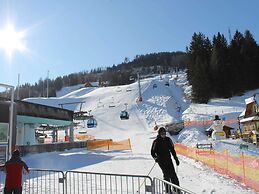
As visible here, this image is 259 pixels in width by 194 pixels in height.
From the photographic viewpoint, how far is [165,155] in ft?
28.2

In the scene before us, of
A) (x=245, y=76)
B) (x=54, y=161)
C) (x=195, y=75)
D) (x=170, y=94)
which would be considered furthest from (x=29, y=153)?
(x=170, y=94)

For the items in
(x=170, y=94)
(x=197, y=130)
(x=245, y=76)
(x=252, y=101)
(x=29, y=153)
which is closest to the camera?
(x=29, y=153)

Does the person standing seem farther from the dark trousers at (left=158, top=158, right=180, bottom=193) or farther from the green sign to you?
the dark trousers at (left=158, top=158, right=180, bottom=193)

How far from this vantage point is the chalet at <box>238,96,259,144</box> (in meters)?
36.8

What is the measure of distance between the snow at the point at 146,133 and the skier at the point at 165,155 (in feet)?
7.71

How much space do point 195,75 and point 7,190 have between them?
6751 centimetres

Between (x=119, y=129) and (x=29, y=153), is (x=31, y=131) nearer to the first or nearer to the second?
→ (x=29, y=153)

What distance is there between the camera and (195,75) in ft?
239

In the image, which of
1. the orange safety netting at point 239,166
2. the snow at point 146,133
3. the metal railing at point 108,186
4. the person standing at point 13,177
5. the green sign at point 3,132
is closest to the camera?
the person standing at point 13,177

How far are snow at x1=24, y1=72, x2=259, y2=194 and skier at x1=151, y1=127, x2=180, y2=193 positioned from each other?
2.35 meters

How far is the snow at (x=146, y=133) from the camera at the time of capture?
13.9 meters

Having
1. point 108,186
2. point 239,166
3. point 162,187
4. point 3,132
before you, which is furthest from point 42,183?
point 239,166

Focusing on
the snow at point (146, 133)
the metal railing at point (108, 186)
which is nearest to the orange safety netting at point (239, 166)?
the snow at point (146, 133)

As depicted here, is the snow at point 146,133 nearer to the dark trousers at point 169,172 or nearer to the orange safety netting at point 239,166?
the orange safety netting at point 239,166
